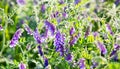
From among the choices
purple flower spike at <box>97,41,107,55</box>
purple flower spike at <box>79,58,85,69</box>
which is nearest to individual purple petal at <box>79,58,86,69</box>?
purple flower spike at <box>79,58,85,69</box>

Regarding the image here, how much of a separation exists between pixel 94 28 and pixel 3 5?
1.01 metres

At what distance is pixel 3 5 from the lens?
3.43 m

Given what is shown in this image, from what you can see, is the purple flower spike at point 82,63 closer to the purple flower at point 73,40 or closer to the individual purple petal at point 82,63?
the individual purple petal at point 82,63

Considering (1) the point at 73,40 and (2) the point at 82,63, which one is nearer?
(2) the point at 82,63

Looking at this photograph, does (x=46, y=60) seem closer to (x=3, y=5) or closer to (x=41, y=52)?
(x=41, y=52)

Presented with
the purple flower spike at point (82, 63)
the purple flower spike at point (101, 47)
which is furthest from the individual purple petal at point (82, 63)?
the purple flower spike at point (101, 47)

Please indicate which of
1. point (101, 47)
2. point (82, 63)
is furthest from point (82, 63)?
point (101, 47)

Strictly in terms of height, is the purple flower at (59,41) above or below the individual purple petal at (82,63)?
above

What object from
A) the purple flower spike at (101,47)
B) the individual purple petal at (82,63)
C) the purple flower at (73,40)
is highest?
the purple flower at (73,40)

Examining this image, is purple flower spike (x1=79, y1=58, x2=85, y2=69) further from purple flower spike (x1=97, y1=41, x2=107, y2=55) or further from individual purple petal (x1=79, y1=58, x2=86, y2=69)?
purple flower spike (x1=97, y1=41, x2=107, y2=55)

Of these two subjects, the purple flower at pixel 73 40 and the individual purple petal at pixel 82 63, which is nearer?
the individual purple petal at pixel 82 63

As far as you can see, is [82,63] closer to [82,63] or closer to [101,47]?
[82,63]

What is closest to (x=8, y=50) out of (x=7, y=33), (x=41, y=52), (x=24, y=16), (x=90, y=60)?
(x=7, y=33)

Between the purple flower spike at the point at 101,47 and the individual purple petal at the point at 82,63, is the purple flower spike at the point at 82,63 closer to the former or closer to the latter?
the individual purple petal at the point at 82,63
